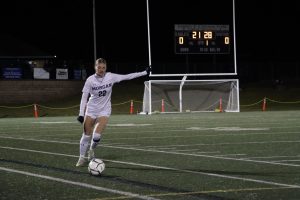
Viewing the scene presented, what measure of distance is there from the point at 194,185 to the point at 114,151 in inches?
204

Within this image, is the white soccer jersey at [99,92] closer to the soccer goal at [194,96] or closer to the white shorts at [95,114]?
the white shorts at [95,114]

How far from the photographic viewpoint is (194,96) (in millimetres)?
39000

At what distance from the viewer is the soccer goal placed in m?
37.8

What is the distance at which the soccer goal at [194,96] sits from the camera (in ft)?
124

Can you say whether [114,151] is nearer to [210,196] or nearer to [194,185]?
[194,185]

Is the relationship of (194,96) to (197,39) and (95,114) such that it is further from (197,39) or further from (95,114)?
(95,114)

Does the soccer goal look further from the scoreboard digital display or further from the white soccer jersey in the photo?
the white soccer jersey

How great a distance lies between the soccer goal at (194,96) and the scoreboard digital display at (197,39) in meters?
3.20

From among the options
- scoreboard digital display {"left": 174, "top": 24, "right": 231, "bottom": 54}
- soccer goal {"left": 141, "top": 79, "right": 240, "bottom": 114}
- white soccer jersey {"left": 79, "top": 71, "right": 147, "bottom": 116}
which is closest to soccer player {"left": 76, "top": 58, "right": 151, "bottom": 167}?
white soccer jersey {"left": 79, "top": 71, "right": 147, "bottom": 116}

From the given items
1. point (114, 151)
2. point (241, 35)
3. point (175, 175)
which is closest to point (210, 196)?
point (175, 175)

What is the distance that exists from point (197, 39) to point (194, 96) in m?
5.49

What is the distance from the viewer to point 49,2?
66062mm

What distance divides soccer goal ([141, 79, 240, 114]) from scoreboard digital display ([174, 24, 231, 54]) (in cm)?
320

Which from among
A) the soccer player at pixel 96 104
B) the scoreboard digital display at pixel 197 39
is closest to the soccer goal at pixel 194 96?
the scoreboard digital display at pixel 197 39
